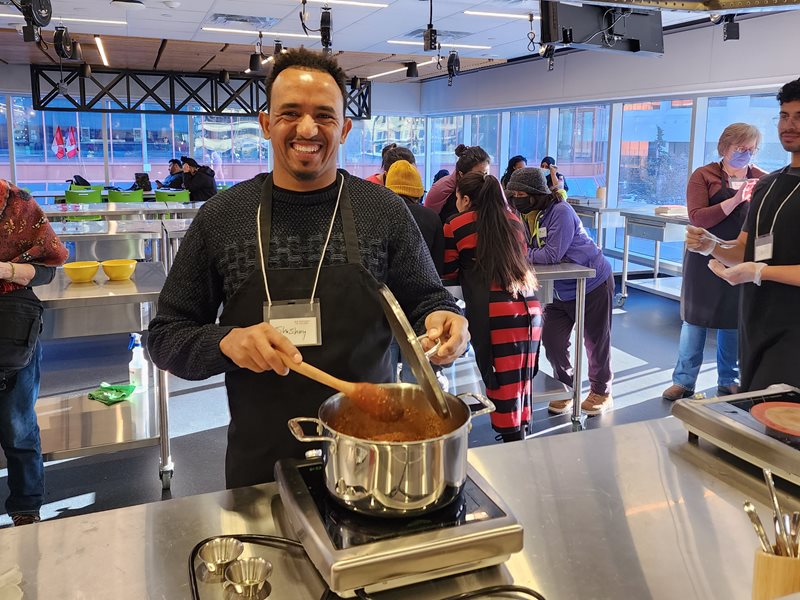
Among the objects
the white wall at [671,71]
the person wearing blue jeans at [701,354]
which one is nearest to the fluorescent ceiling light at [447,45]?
the white wall at [671,71]

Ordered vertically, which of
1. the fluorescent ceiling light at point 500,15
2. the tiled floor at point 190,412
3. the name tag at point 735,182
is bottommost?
the tiled floor at point 190,412

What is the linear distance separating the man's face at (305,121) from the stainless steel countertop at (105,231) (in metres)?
3.60

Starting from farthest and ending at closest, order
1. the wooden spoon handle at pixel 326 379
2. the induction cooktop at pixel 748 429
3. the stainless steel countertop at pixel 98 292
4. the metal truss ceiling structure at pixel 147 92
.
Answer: the metal truss ceiling structure at pixel 147 92 < the stainless steel countertop at pixel 98 292 < the induction cooktop at pixel 748 429 < the wooden spoon handle at pixel 326 379

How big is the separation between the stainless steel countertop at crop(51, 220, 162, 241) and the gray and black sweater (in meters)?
3.45

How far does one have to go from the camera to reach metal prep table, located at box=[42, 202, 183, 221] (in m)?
6.14

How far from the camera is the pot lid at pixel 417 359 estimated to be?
97cm

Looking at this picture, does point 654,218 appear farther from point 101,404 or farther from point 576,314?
point 101,404

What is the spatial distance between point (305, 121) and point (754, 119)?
262 inches

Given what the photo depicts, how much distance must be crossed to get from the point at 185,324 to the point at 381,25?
6361mm

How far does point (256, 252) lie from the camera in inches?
57.4

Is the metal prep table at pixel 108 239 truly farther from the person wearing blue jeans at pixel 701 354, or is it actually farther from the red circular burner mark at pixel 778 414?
the red circular burner mark at pixel 778 414

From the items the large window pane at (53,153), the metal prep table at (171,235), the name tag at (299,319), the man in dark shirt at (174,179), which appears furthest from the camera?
the large window pane at (53,153)

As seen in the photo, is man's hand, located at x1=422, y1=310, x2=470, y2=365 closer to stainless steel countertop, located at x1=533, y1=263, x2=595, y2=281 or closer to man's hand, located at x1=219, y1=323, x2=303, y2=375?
man's hand, located at x1=219, y1=323, x2=303, y2=375

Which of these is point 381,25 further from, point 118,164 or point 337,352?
point 118,164
